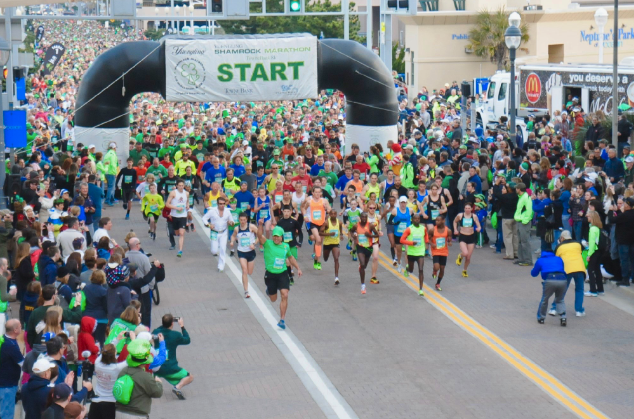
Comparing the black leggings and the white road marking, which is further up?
the black leggings

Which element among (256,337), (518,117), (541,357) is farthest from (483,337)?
(518,117)

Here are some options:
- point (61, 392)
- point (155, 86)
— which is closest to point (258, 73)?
point (155, 86)

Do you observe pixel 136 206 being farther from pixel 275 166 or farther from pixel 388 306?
pixel 388 306

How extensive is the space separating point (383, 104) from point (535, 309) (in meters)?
12.3

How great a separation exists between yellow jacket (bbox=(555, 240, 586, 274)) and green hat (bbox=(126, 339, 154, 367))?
766 cm

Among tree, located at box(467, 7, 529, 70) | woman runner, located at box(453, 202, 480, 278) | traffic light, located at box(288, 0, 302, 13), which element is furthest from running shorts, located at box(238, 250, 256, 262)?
tree, located at box(467, 7, 529, 70)

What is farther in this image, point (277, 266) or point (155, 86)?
point (155, 86)

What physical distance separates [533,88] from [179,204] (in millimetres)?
17190

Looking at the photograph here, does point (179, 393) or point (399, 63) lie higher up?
point (399, 63)

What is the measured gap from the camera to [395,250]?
19938 mm

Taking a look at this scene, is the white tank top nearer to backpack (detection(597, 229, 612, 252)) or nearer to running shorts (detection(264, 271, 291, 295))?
running shorts (detection(264, 271, 291, 295))

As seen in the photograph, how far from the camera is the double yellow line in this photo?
474 inches

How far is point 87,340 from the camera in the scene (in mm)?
11805

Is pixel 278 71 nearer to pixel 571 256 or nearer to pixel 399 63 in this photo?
pixel 571 256
